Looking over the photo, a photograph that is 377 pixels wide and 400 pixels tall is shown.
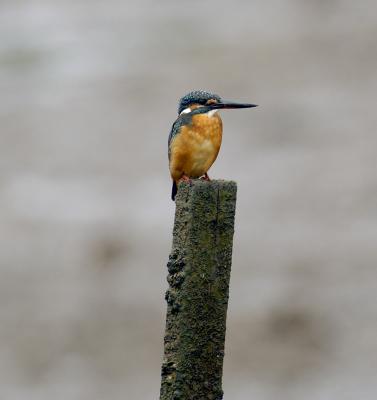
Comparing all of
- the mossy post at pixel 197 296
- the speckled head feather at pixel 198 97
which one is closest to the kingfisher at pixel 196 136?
the speckled head feather at pixel 198 97

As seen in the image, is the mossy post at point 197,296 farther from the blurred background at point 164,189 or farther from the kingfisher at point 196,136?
the blurred background at point 164,189

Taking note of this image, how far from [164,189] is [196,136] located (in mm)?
10401

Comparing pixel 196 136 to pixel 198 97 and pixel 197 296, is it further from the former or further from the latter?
pixel 197 296

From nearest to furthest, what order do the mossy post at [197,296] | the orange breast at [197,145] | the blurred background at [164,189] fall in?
the mossy post at [197,296]
the orange breast at [197,145]
the blurred background at [164,189]

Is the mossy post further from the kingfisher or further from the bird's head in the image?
the bird's head

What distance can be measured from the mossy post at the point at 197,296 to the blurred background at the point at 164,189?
7.58m

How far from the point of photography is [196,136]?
5.76 meters

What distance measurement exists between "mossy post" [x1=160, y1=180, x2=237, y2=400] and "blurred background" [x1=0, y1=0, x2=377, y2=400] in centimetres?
758

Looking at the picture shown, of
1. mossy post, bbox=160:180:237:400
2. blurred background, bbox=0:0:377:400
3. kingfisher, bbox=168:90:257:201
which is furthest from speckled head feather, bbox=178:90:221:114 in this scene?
blurred background, bbox=0:0:377:400

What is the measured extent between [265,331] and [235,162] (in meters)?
3.47

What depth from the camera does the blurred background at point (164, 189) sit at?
13.1 meters

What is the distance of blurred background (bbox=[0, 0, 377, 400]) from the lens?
13.1 m

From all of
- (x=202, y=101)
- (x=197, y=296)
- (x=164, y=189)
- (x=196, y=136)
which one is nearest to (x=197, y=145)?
(x=196, y=136)

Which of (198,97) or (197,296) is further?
(198,97)
